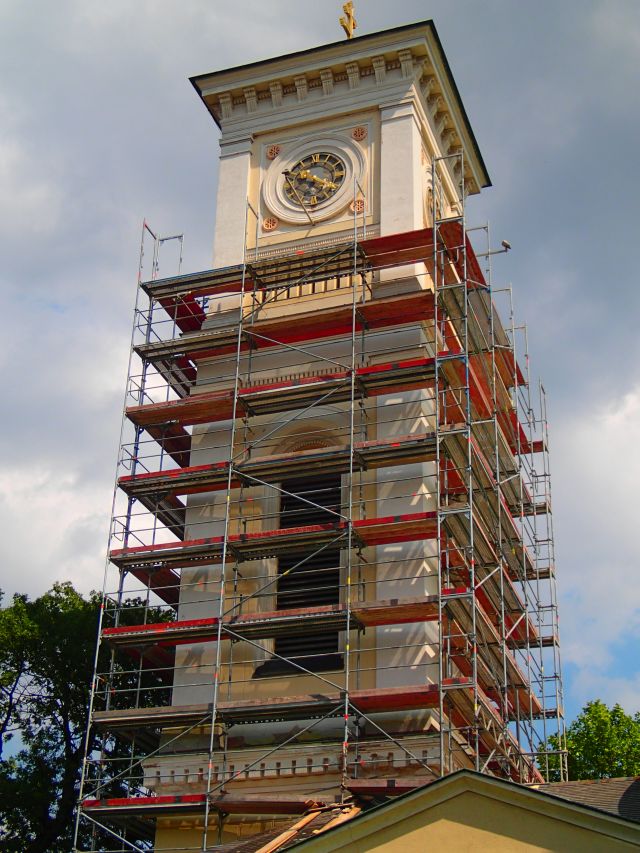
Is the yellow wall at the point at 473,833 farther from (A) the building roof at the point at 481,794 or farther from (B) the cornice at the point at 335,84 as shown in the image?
(B) the cornice at the point at 335,84

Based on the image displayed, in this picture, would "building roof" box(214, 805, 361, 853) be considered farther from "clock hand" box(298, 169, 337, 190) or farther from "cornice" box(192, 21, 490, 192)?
"cornice" box(192, 21, 490, 192)

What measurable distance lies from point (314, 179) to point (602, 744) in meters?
19.4

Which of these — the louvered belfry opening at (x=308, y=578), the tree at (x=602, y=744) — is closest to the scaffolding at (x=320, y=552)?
the louvered belfry opening at (x=308, y=578)

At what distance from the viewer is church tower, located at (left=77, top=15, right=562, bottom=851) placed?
96.5 feet

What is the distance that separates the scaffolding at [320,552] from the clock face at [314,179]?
1.36 m

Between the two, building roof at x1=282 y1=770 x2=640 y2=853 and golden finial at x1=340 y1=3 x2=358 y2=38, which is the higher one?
golden finial at x1=340 y1=3 x2=358 y2=38

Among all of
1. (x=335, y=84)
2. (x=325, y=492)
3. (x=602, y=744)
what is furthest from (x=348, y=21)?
(x=602, y=744)

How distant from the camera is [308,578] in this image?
107ft

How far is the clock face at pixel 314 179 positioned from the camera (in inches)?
1522

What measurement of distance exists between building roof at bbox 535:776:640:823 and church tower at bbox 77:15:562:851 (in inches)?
161

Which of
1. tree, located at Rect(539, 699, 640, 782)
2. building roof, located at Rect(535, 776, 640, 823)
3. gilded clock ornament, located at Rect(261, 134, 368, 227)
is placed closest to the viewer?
building roof, located at Rect(535, 776, 640, 823)

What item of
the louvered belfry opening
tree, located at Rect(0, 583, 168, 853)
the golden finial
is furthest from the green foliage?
the golden finial

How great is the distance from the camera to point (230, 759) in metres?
29.9

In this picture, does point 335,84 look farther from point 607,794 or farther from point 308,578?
point 607,794
